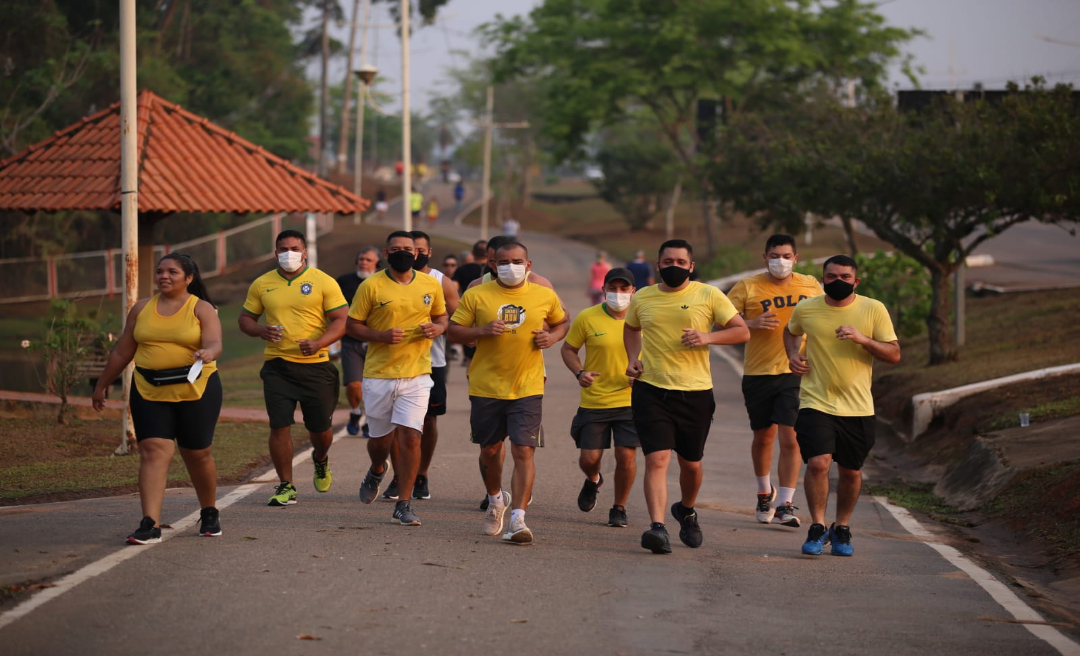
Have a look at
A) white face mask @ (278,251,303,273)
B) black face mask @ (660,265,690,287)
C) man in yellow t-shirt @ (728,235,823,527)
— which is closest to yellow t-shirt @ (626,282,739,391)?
black face mask @ (660,265,690,287)

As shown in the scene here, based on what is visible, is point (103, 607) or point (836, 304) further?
point (836, 304)

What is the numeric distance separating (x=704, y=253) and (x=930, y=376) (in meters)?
37.0

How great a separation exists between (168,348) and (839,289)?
4.28m

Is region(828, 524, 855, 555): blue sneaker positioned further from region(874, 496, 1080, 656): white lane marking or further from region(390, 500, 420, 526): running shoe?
region(390, 500, 420, 526): running shoe

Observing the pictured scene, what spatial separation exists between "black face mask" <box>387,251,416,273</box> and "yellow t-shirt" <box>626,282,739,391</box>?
1.69 m

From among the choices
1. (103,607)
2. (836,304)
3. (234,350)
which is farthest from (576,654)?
(234,350)

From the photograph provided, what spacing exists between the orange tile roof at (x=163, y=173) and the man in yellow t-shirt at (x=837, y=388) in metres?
9.89

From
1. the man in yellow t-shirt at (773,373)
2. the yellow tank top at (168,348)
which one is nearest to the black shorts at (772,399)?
the man in yellow t-shirt at (773,373)

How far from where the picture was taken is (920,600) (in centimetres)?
713

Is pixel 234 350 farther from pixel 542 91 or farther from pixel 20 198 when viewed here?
pixel 542 91

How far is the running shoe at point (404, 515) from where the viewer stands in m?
8.62

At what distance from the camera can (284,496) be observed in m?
9.27

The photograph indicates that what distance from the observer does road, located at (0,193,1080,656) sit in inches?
232

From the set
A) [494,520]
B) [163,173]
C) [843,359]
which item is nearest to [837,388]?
[843,359]
